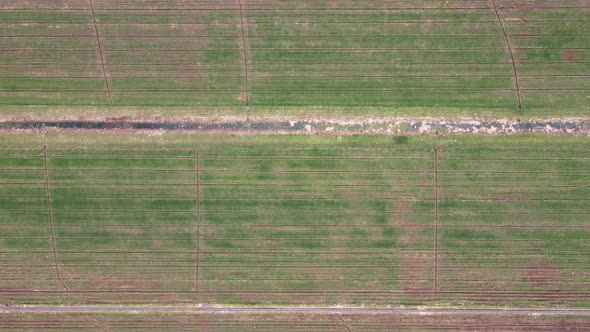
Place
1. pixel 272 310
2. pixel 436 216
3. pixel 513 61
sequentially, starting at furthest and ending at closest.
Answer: pixel 272 310 < pixel 436 216 < pixel 513 61

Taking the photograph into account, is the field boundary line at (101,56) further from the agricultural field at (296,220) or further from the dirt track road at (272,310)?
the dirt track road at (272,310)

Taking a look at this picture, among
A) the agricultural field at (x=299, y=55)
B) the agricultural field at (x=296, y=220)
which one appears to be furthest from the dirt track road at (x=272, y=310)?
the agricultural field at (x=299, y=55)

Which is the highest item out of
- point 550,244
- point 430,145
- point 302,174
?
point 430,145

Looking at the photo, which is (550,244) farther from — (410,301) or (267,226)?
(267,226)

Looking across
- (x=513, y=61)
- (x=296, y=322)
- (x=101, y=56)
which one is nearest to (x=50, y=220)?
(x=101, y=56)

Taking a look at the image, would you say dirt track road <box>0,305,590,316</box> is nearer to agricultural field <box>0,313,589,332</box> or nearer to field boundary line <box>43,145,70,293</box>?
agricultural field <box>0,313,589,332</box>

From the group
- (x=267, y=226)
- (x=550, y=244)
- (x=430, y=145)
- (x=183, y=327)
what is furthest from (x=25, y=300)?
(x=550, y=244)

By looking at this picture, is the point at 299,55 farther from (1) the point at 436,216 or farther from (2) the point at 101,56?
(1) the point at 436,216
